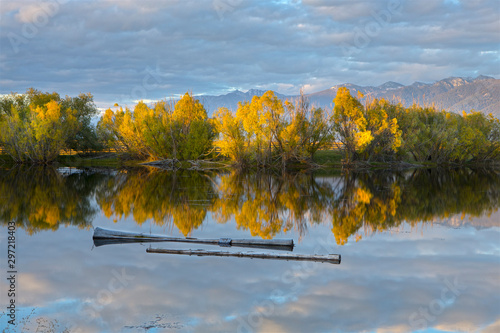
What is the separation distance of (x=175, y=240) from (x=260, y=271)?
4631 mm

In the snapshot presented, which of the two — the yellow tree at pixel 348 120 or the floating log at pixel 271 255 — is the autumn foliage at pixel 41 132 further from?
the floating log at pixel 271 255

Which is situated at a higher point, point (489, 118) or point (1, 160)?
point (489, 118)

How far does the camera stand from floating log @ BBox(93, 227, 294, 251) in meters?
17.2

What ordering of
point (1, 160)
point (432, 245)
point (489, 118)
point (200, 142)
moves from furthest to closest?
point (489, 118) < point (1, 160) < point (200, 142) < point (432, 245)

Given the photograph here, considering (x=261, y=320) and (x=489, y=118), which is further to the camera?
(x=489, y=118)

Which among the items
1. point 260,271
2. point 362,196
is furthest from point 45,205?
point 362,196

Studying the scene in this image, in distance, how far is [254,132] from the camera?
61.6 metres

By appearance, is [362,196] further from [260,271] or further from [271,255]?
[260,271]

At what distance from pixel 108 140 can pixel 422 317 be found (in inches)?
2919

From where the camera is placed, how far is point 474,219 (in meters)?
24.7

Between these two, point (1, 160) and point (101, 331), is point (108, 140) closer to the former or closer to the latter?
point (1, 160)

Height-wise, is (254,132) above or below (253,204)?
above

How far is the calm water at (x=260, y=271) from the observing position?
35.6 feet

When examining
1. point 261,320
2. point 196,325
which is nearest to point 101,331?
point 196,325
